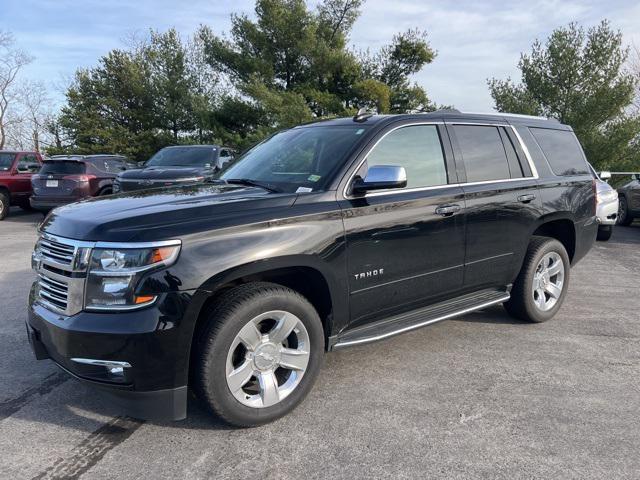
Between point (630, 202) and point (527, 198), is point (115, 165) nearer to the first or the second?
point (527, 198)

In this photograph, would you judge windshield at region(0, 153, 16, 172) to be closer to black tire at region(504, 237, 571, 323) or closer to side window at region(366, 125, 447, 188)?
side window at region(366, 125, 447, 188)

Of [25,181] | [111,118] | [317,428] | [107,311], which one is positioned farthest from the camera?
[111,118]

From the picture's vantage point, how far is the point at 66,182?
11.8m

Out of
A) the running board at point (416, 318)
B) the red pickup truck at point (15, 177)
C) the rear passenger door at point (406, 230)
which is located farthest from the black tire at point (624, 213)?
the red pickup truck at point (15, 177)

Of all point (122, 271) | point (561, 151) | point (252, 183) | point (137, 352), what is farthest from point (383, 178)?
point (561, 151)

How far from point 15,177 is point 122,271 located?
13.4 meters

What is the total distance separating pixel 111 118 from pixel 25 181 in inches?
749

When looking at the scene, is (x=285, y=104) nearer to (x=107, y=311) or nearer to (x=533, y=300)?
(x=533, y=300)

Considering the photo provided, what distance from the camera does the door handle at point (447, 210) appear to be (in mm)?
3758

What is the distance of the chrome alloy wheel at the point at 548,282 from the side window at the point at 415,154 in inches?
64.0

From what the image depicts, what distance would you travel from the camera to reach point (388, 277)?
3.49m

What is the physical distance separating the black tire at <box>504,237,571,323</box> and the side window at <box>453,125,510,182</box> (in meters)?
0.79

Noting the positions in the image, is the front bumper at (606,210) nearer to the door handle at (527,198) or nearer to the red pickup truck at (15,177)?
the door handle at (527,198)

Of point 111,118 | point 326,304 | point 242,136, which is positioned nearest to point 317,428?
point 326,304
